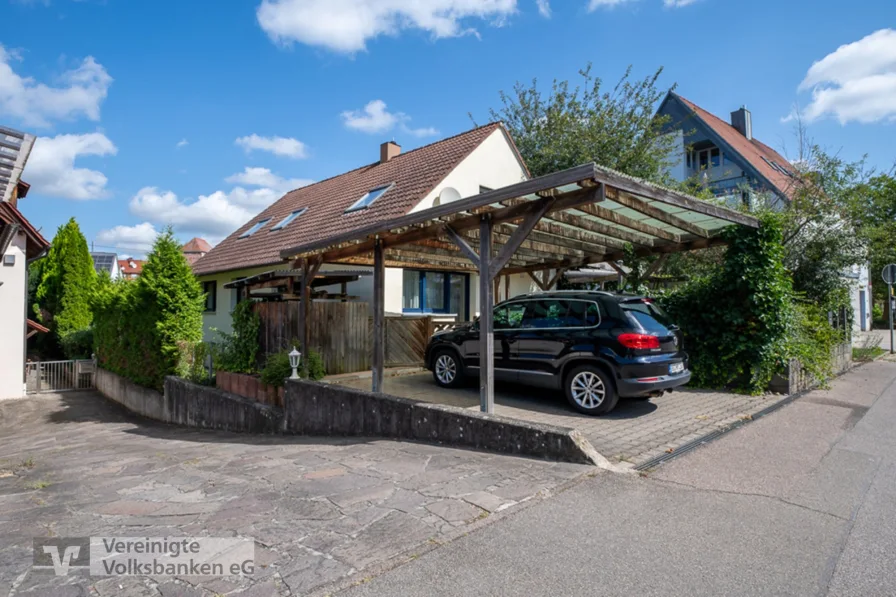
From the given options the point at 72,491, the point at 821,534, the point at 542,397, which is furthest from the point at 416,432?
the point at 821,534

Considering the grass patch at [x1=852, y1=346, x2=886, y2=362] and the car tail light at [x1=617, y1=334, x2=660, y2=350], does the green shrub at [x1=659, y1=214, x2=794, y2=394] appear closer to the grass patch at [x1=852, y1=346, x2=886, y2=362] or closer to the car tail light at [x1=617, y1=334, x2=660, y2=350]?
the car tail light at [x1=617, y1=334, x2=660, y2=350]

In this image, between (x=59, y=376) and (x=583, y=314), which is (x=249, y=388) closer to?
(x=583, y=314)

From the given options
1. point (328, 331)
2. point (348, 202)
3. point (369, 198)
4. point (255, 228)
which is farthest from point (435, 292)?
point (255, 228)

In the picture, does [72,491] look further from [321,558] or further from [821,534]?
[821,534]

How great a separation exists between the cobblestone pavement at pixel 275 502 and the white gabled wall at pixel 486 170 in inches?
333

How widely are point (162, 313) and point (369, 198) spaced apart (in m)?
6.46

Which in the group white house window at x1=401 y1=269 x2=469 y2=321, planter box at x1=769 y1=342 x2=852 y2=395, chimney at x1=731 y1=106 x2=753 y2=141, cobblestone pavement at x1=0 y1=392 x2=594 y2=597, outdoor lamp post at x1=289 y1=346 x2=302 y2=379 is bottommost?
cobblestone pavement at x1=0 y1=392 x2=594 y2=597

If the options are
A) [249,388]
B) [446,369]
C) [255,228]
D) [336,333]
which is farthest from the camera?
[255,228]

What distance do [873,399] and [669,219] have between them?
5.17 meters

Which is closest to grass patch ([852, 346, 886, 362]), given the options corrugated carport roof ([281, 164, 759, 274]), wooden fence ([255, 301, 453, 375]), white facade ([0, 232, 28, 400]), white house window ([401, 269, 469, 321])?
corrugated carport roof ([281, 164, 759, 274])

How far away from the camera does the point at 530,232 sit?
6652 millimetres

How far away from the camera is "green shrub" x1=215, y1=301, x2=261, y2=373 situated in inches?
423

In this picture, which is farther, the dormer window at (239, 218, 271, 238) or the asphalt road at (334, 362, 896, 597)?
the dormer window at (239, 218, 271, 238)

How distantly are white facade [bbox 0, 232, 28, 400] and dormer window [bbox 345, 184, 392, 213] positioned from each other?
1056 centimetres
